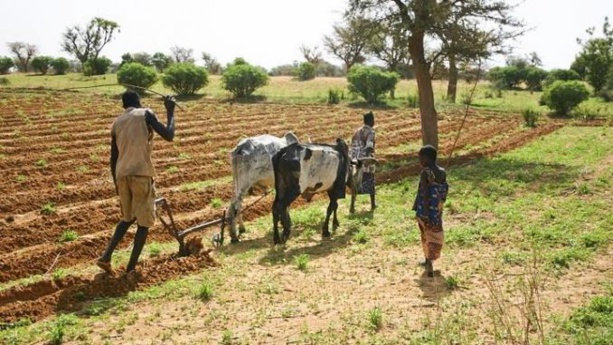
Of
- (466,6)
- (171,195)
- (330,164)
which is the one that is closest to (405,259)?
(330,164)

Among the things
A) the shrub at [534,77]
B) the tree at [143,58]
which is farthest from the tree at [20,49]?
the shrub at [534,77]

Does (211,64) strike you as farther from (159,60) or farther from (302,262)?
(302,262)

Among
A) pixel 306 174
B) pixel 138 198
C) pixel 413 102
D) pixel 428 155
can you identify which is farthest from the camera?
pixel 413 102

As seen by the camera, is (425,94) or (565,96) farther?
(565,96)

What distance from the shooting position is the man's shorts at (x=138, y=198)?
21.5 ft

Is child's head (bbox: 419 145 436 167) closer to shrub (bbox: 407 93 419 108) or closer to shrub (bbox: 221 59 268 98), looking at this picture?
→ shrub (bbox: 407 93 419 108)

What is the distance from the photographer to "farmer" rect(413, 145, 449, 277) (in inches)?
268

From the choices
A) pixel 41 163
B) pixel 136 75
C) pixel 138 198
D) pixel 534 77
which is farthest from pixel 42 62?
pixel 138 198

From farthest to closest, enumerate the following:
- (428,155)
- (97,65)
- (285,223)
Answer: (97,65)
(285,223)
(428,155)

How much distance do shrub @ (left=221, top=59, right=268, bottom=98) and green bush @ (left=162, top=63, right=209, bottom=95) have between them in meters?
1.56

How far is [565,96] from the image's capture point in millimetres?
28922

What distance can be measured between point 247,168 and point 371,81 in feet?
90.7

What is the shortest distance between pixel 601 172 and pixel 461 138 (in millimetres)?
8512

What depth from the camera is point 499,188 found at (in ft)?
40.1
